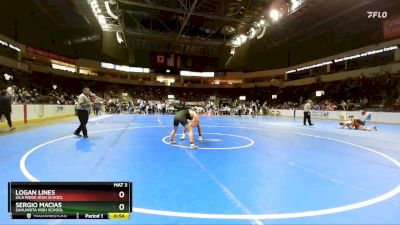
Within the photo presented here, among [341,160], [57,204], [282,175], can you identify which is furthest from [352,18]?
[57,204]

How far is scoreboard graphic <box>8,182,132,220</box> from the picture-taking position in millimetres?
2555

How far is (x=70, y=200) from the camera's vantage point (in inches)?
102

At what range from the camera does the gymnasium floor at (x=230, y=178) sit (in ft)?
12.1

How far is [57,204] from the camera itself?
2586 millimetres

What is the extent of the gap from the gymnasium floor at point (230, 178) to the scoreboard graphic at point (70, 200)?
897mm

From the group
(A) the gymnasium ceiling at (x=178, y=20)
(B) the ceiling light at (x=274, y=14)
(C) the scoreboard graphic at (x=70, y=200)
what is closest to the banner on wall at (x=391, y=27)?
(A) the gymnasium ceiling at (x=178, y=20)

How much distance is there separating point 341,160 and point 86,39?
4932 cm

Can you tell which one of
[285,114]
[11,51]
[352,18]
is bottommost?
[285,114]

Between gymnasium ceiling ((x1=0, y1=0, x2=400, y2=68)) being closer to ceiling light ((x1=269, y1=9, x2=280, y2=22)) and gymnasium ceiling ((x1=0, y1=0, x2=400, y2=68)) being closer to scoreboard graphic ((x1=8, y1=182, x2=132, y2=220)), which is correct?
ceiling light ((x1=269, y1=9, x2=280, y2=22))

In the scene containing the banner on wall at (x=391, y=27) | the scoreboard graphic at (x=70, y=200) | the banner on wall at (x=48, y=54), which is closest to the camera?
the scoreboard graphic at (x=70, y=200)

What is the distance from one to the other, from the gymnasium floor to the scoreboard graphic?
0.90m

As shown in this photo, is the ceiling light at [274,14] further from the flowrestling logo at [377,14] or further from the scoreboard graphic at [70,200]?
the scoreboard graphic at [70,200]

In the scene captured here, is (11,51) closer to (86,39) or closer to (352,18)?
(86,39)

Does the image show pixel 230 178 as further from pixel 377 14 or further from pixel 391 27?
pixel 377 14
